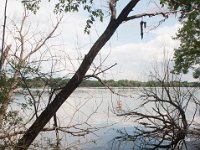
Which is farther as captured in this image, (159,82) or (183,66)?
(183,66)

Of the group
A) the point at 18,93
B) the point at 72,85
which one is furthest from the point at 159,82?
the point at 18,93

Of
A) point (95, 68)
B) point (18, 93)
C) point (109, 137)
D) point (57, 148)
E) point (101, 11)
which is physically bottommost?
point (109, 137)

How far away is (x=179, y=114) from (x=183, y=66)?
15612 millimetres

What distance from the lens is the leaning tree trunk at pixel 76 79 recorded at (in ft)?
25.3

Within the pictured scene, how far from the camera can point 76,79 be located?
7.86 m

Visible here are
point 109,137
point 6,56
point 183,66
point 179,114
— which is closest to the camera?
point 6,56

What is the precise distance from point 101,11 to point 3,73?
9.47 feet

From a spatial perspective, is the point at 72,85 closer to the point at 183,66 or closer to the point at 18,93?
the point at 18,93

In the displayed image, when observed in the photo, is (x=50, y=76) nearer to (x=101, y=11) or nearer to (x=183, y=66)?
(x=101, y=11)

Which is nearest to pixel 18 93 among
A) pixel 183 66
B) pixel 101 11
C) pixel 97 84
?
pixel 97 84

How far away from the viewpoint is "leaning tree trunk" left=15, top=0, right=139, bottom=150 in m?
7.70

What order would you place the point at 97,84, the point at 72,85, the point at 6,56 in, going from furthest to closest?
the point at 97,84 → the point at 72,85 → the point at 6,56

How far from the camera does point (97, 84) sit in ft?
28.1

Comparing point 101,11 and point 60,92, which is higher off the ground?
point 101,11
